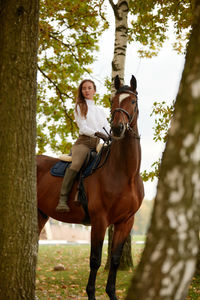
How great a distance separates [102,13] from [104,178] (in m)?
7.93

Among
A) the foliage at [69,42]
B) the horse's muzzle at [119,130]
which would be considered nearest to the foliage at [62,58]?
the foliage at [69,42]

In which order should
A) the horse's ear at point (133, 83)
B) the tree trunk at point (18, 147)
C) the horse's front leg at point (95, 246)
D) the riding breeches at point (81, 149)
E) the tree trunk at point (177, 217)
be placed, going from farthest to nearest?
the riding breeches at point (81, 149) < the horse's ear at point (133, 83) < the horse's front leg at point (95, 246) < the tree trunk at point (18, 147) < the tree trunk at point (177, 217)

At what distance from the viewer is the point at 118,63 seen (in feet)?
32.8

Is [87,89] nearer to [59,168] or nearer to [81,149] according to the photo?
[81,149]

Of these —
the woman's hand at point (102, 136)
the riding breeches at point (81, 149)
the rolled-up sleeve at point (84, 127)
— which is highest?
the rolled-up sleeve at point (84, 127)

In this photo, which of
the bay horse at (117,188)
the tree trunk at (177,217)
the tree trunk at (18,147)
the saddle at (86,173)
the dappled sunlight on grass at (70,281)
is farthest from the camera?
the dappled sunlight on grass at (70,281)

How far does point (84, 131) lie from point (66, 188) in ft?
3.34

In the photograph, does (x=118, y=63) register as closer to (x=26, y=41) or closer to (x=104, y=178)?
(x=104, y=178)

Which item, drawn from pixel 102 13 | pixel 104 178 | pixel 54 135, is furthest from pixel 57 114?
pixel 104 178

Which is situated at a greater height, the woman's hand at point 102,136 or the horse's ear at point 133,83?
the horse's ear at point 133,83

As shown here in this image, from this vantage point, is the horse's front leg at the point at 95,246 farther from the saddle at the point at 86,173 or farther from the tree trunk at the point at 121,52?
the tree trunk at the point at 121,52

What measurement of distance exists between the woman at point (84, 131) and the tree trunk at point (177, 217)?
3.94 metres

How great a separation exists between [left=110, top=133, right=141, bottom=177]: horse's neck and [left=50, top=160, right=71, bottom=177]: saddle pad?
1328mm

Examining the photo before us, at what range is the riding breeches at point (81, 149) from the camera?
6.99 meters
